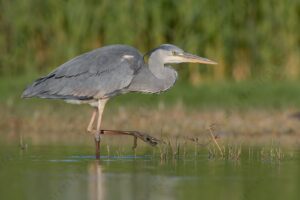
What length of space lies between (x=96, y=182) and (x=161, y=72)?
10.1 ft

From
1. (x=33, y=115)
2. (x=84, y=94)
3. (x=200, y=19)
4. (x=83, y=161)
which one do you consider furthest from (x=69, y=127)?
(x=200, y=19)

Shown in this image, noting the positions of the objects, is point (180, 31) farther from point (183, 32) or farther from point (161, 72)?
point (161, 72)

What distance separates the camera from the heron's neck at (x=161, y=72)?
10.3 m

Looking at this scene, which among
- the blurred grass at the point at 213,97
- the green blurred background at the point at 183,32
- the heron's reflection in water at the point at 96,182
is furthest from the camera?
the green blurred background at the point at 183,32

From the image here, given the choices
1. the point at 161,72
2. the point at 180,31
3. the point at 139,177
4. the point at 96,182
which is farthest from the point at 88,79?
the point at 180,31

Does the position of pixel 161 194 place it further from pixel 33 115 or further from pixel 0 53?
pixel 0 53

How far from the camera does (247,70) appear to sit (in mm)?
15742

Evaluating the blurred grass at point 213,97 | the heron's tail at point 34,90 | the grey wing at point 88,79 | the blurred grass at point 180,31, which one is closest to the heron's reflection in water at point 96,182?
the grey wing at point 88,79

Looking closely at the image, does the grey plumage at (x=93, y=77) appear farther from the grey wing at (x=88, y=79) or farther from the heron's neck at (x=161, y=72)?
the heron's neck at (x=161, y=72)

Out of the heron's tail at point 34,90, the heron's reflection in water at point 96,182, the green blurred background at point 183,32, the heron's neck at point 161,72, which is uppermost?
the green blurred background at point 183,32

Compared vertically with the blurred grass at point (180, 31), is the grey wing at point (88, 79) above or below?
below

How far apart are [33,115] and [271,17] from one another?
4.77m

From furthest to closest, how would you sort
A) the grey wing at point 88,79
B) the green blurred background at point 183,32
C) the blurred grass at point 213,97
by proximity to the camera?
the green blurred background at point 183,32
the blurred grass at point 213,97
the grey wing at point 88,79

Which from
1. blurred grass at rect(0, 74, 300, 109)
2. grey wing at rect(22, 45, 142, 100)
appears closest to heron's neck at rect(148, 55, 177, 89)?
grey wing at rect(22, 45, 142, 100)
